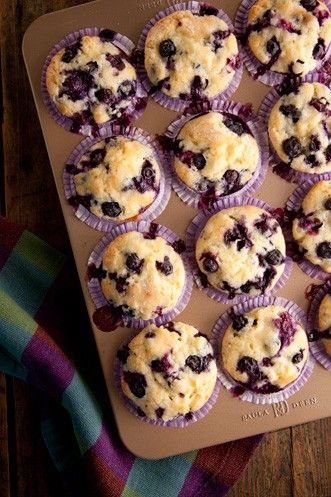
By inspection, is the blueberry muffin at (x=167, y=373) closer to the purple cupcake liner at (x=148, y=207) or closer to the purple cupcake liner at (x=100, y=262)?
the purple cupcake liner at (x=100, y=262)

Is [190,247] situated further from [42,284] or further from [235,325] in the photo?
[42,284]

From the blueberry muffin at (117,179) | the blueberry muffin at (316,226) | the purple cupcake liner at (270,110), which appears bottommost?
the blueberry muffin at (117,179)

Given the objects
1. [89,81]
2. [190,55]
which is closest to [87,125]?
[89,81]

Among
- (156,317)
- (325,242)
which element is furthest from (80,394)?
(325,242)

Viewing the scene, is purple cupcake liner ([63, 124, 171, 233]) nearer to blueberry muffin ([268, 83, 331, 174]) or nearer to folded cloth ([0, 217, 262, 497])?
folded cloth ([0, 217, 262, 497])

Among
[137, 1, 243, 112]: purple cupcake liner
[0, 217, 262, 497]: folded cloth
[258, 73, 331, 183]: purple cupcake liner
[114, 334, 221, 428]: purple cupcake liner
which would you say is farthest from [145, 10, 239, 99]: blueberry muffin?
[114, 334, 221, 428]: purple cupcake liner

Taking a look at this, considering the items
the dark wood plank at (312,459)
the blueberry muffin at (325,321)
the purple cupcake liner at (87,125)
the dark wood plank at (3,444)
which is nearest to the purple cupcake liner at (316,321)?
the blueberry muffin at (325,321)

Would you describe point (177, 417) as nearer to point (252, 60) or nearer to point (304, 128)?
point (304, 128)
